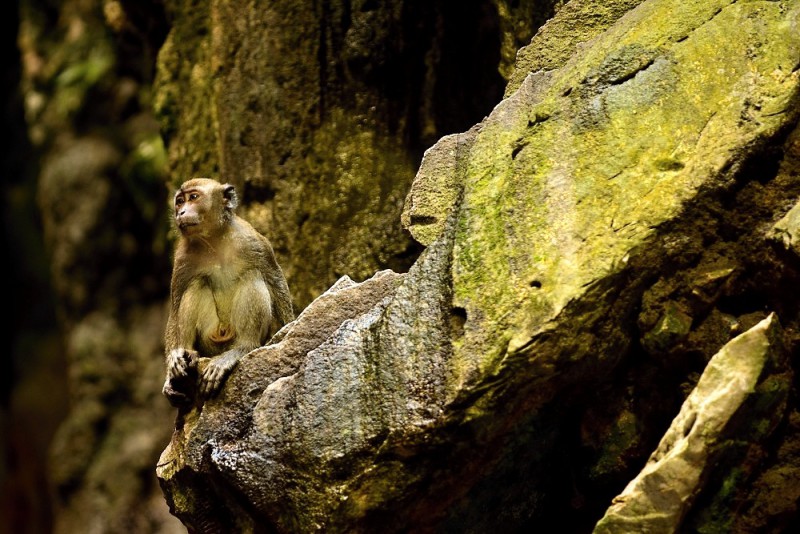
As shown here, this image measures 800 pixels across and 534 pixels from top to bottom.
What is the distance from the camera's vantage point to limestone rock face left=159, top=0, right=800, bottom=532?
429 cm

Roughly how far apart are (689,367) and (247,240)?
9.12 ft

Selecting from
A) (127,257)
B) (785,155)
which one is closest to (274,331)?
(785,155)

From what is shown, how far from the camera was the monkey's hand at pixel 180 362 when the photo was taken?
5422 mm

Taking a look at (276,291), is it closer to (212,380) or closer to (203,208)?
(203,208)

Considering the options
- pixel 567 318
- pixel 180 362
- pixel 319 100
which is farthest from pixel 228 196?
pixel 567 318

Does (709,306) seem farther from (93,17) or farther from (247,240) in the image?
(93,17)

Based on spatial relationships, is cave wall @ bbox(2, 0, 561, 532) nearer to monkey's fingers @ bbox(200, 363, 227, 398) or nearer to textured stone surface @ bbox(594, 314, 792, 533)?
monkey's fingers @ bbox(200, 363, 227, 398)

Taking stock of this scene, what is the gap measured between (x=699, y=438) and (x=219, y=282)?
307 cm

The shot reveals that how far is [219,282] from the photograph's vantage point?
611 centimetres

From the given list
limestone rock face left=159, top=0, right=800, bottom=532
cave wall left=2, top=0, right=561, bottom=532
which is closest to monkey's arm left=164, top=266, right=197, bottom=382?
limestone rock face left=159, top=0, right=800, bottom=532

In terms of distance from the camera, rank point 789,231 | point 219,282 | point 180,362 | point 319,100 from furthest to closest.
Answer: point 319,100, point 219,282, point 180,362, point 789,231

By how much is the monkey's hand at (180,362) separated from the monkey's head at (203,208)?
0.81 meters

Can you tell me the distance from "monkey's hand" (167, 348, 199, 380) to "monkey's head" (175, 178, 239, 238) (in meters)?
0.81

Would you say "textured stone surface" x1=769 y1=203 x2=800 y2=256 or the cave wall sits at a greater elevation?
the cave wall
